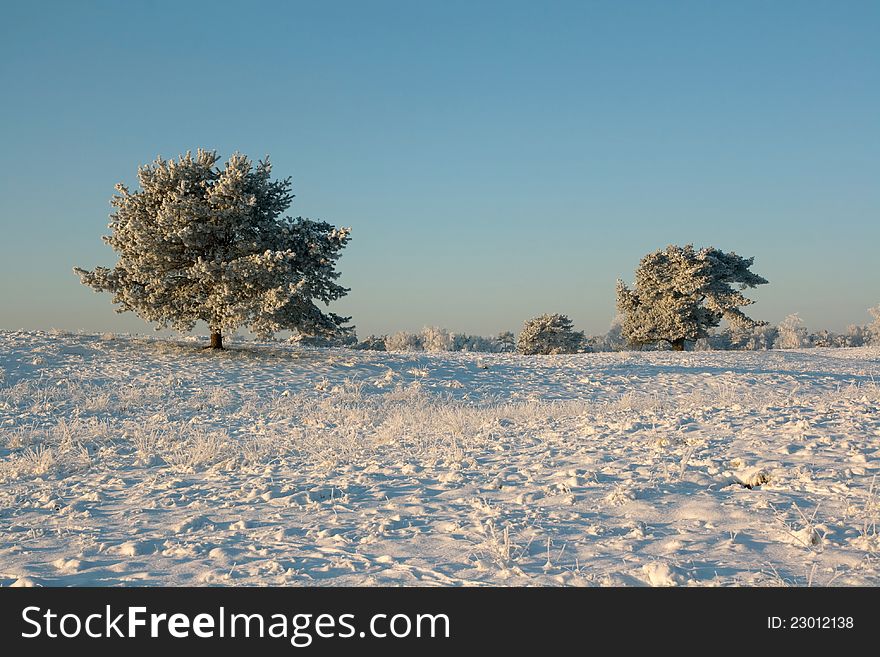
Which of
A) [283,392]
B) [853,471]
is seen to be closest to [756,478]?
[853,471]

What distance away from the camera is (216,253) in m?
26.0

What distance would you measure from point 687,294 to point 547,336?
26076mm

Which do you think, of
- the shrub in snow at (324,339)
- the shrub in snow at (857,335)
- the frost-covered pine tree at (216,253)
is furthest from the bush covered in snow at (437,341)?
the frost-covered pine tree at (216,253)

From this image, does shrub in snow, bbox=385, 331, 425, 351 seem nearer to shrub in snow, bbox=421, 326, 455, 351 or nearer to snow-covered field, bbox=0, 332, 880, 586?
shrub in snow, bbox=421, 326, 455, 351

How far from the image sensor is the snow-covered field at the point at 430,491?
541 cm

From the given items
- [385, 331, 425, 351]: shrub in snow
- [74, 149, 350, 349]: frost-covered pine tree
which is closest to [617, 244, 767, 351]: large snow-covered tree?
[74, 149, 350, 349]: frost-covered pine tree

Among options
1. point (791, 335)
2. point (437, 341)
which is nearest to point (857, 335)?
point (791, 335)

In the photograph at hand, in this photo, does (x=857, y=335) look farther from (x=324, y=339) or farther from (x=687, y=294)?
(x=324, y=339)

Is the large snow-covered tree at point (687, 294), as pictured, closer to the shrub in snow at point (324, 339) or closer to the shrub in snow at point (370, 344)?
the shrub in snow at point (324, 339)

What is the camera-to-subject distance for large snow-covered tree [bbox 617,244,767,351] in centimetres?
4438
